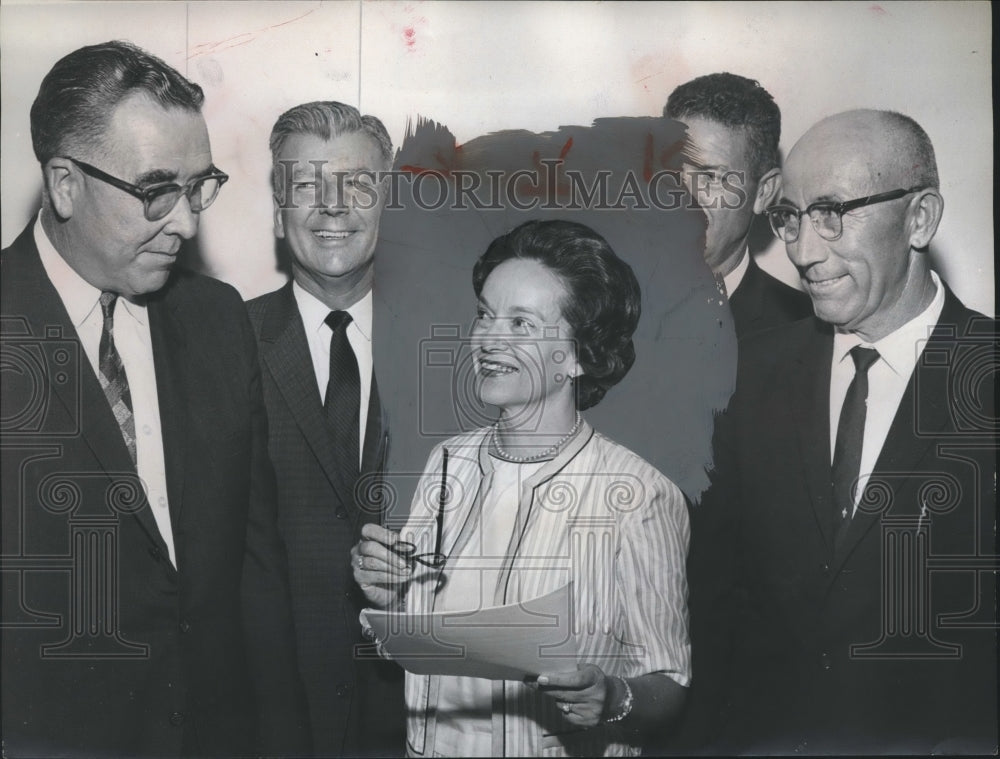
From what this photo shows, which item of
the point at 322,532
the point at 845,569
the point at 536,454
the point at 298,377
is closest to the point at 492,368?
the point at 536,454

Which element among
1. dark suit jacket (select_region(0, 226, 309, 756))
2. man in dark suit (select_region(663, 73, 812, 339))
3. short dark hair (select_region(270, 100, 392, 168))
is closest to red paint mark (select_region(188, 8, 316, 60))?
short dark hair (select_region(270, 100, 392, 168))

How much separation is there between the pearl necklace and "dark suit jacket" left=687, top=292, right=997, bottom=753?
382 mm

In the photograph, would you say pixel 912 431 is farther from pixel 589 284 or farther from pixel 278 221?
pixel 278 221

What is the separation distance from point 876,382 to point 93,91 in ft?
7.17

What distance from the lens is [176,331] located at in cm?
279

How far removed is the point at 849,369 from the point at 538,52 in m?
1.18

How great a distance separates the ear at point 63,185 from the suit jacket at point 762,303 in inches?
68.1

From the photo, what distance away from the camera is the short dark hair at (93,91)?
2754mm

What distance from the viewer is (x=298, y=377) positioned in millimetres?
2783

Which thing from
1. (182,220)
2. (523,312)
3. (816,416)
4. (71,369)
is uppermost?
(182,220)

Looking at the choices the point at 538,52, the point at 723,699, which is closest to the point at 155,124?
the point at 538,52

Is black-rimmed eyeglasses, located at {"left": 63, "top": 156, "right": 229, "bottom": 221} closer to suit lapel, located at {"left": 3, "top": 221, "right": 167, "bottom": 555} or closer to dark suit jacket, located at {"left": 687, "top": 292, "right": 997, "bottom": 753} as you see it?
suit lapel, located at {"left": 3, "top": 221, "right": 167, "bottom": 555}

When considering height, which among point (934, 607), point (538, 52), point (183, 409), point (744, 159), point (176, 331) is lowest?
point (934, 607)

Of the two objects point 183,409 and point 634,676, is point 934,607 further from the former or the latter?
point 183,409
